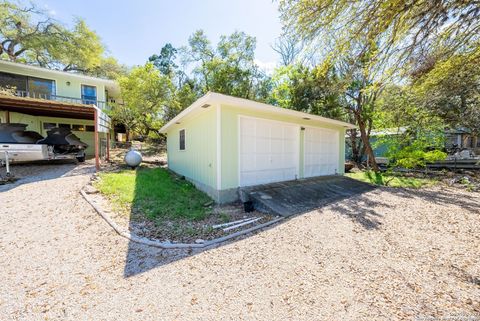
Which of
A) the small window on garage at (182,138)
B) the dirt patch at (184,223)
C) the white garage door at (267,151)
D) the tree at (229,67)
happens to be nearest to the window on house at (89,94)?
the tree at (229,67)

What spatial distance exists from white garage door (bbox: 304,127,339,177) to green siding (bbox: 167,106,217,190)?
152 inches

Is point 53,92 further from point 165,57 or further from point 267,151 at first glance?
point 165,57

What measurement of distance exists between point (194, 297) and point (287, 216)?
9.48 ft

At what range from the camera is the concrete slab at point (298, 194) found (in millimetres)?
5211

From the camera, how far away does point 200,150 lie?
682 centimetres

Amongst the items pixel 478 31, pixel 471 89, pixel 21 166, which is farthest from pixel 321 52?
pixel 21 166

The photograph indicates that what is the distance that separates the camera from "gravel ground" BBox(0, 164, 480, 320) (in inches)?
82.4

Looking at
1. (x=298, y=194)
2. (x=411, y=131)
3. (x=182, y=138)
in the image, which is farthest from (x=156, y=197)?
(x=411, y=131)

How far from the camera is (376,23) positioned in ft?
12.4

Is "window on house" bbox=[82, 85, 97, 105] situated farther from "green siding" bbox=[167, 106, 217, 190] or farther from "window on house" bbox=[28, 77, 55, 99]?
"green siding" bbox=[167, 106, 217, 190]

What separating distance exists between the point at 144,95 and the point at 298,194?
13085mm

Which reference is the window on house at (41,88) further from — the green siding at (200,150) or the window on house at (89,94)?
the green siding at (200,150)

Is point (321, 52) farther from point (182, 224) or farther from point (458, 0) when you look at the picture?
point (182, 224)

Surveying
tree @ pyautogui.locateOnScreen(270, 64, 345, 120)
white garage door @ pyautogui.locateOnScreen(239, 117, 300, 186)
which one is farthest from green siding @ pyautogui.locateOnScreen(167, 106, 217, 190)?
tree @ pyautogui.locateOnScreen(270, 64, 345, 120)
